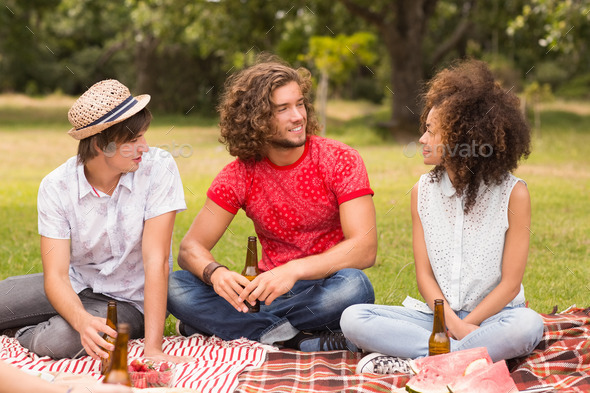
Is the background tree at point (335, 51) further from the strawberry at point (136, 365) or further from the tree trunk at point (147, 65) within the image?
the strawberry at point (136, 365)

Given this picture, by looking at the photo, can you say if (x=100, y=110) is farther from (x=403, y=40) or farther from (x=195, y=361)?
(x=403, y=40)

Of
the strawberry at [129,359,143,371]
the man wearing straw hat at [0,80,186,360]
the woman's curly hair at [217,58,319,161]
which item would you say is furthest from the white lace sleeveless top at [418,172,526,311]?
the strawberry at [129,359,143,371]

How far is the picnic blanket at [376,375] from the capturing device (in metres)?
3.36

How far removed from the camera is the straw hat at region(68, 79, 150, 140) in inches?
152

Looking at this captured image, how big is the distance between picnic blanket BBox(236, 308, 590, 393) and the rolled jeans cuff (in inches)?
5.9

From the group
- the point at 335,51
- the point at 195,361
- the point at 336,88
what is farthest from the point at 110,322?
the point at 336,88

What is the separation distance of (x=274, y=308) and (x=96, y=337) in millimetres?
1175

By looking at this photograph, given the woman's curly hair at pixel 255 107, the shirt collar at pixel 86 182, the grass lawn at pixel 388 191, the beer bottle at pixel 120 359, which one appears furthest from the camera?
the grass lawn at pixel 388 191

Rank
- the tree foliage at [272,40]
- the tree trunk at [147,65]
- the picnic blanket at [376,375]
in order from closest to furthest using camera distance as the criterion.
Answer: the picnic blanket at [376,375]
the tree foliage at [272,40]
the tree trunk at [147,65]

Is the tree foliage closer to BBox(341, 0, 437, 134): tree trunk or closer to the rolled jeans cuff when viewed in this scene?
BBox(341, 0, 437, 134): tree trunk

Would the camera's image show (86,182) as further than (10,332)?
No

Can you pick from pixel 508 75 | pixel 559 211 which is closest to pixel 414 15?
pixel 508 75

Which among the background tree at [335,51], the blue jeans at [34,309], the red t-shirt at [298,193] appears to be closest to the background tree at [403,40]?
the background tree at [335,51]

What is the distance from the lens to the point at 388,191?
9.75 m
